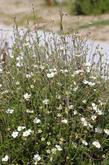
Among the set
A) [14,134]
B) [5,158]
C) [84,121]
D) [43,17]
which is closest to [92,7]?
[43,17]

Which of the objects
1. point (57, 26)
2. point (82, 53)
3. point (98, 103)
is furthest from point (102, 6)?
point (98, 103)

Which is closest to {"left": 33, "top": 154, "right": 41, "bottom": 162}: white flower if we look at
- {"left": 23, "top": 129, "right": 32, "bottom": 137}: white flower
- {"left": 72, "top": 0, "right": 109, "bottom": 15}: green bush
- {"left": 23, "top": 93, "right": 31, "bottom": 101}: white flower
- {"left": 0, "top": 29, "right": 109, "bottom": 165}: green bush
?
{"left": 0, "top": 29, "right": 109, "bottom": 165}: green bush

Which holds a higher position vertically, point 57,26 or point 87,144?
point 57,26

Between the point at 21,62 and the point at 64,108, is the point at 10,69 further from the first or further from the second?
the point at 64,108

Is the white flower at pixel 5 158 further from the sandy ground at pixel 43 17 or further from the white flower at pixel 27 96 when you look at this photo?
the sandy ground at pixel 43 17

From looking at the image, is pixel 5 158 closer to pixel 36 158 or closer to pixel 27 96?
pixel 36 158

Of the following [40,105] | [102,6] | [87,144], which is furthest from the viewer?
[102,6]

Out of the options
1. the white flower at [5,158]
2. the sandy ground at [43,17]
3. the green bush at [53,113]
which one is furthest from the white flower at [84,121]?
the sandy ground at [43,17]
